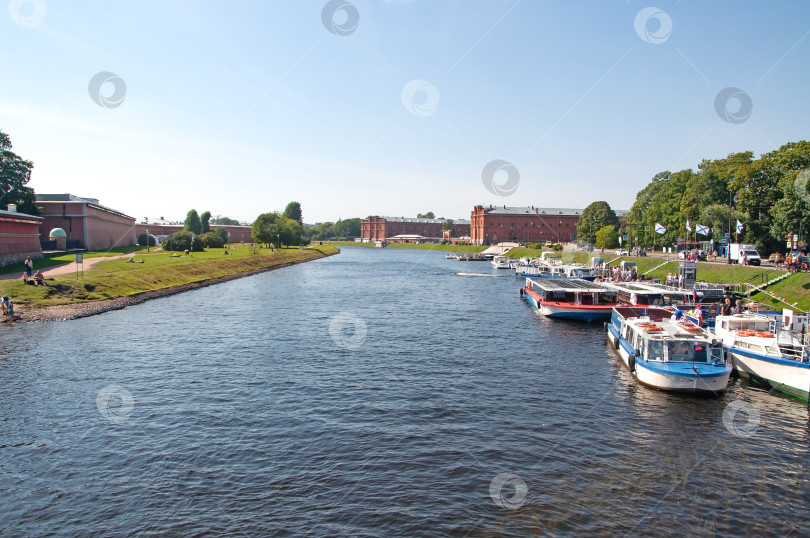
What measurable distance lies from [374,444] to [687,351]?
18.1 metres

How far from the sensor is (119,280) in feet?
196

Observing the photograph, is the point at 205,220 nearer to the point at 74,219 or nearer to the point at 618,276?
the point at 74,219

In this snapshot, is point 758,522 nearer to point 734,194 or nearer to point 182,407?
point 182,407

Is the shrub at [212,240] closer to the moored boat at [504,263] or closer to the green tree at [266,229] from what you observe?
the green tree at [266,229]

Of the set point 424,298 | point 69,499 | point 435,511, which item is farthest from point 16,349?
point 424,298

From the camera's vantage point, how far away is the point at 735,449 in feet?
65.3

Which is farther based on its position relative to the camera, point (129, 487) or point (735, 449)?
point (735, 449)

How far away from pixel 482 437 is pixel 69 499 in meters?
14.1

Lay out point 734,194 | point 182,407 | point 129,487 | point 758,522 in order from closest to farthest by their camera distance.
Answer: point 758,522 → point 129,487 → point 182,407 → point 734,194

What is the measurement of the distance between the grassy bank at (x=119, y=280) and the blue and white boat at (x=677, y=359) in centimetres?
4848

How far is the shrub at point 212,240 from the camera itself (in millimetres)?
134675


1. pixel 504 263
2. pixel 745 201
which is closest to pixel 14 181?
pixel 504 263

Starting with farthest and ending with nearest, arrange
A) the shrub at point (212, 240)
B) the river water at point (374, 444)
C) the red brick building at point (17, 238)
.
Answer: the shrub at point (212, 240)
the red brick building at point (17, 238)
the river water at point (374, 444)

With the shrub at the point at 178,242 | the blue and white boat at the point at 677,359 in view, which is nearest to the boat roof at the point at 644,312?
the blue and white boat at the point at 677,359
